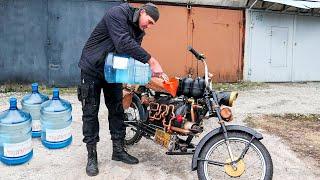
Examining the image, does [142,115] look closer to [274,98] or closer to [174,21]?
[274,98]

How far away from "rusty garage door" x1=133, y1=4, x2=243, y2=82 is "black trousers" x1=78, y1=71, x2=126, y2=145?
6.13m

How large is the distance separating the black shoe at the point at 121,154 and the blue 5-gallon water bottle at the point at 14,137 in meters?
1.00

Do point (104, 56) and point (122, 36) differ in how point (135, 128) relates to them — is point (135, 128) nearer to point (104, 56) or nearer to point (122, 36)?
point (104, 56)

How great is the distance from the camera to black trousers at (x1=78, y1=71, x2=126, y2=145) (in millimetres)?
4258

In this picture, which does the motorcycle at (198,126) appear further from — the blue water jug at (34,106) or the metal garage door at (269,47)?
the metal garage door at (269,47)

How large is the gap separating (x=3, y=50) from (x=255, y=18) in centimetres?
701

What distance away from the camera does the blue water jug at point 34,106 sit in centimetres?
518

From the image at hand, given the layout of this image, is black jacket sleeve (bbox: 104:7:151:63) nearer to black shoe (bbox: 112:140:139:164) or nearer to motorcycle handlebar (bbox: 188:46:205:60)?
motorcycle handlebar (bbox: 188:46:205:60)

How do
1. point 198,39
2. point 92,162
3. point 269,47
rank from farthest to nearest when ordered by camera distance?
point 269,47, point 198,39, point 92,162

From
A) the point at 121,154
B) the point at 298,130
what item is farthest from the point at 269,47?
the point at 121,154

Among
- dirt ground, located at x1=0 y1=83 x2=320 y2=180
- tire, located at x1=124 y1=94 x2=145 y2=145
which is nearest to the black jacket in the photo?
tire, located at x1=124 y1=94 x2=145 y2=145

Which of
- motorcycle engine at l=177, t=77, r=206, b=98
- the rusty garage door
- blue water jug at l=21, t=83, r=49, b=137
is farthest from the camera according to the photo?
the rusty garage door

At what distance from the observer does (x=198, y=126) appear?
4.20 metres

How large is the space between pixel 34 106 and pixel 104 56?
1.58 meters
